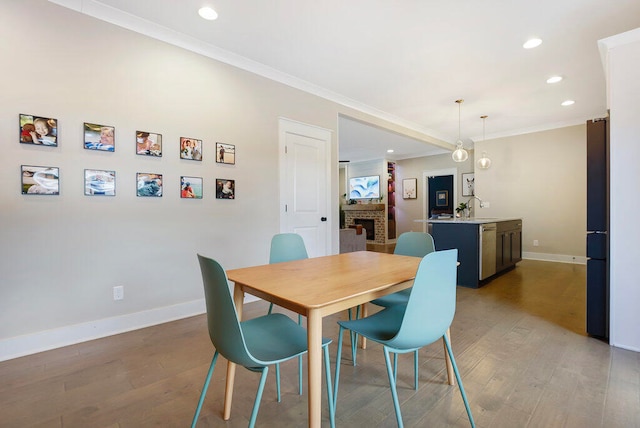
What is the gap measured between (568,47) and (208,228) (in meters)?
3.93

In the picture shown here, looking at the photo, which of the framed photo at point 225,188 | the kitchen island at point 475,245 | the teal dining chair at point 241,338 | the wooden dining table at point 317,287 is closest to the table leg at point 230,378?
the wooden dining table at point 317,287

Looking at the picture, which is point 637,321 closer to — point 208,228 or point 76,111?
point 208,228

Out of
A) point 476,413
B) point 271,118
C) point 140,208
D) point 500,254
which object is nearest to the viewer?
point 476,413

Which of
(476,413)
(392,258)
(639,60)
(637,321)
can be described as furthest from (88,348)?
(639,60)

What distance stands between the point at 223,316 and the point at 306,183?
2.79m

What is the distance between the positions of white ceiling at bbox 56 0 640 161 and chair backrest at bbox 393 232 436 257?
179 cm

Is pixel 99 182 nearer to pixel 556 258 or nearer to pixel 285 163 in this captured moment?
pixel 285 163

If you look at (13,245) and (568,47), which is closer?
(13,245)

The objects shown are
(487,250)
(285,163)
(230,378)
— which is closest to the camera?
(230,378)

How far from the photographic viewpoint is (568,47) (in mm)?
2918

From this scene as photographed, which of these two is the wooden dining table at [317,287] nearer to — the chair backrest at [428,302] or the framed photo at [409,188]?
the chair backrest at [428,302]

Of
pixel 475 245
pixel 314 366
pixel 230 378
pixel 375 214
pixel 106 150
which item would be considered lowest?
pixel 230 378

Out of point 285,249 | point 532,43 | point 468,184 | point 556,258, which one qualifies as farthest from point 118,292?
point 468,184

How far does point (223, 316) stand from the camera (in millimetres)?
1114
